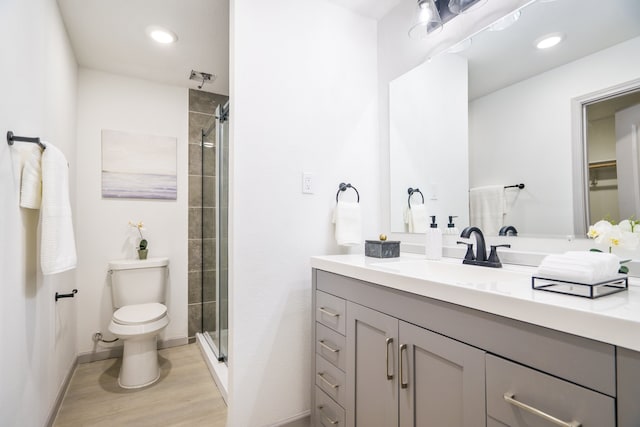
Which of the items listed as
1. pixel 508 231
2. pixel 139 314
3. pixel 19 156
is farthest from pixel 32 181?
pixel 508 231

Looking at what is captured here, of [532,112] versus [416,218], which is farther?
[416,218]

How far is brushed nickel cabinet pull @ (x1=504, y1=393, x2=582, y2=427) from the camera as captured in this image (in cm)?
63

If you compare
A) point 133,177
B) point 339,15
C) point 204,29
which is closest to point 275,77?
point 339,15

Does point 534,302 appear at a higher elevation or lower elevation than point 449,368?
higher

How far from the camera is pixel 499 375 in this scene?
762mm

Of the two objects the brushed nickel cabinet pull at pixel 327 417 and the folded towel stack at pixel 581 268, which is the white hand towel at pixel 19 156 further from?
the folded towel stack at pixel 581 268

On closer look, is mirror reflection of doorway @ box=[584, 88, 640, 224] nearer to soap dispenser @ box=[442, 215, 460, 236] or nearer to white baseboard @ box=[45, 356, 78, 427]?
soap dispenser @ box=[442, 215, 460, 236]

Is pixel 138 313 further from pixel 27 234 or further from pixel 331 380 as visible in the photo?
pixel 331 380

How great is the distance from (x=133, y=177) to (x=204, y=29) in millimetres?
1394

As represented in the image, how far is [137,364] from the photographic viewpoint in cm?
213

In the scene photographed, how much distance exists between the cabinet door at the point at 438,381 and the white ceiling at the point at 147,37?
6.78 ft

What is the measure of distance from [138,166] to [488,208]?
271cm

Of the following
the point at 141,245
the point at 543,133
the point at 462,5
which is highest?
the point at 462,5

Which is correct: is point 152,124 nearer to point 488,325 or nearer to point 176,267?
point 176,267
